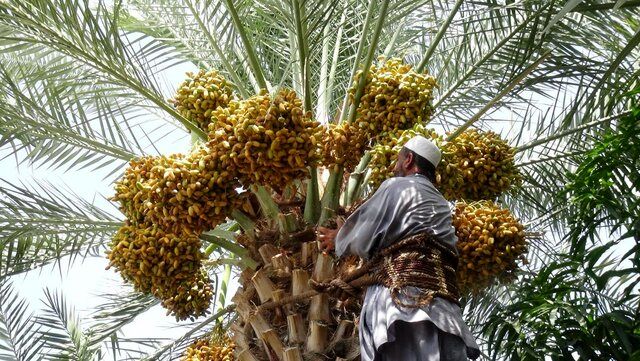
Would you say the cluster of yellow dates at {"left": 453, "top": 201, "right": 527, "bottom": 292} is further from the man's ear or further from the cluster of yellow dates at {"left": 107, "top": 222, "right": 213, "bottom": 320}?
the cluster of yellow dates at {"left": 107, "top": 222, "right": 213, "bottom": 320}

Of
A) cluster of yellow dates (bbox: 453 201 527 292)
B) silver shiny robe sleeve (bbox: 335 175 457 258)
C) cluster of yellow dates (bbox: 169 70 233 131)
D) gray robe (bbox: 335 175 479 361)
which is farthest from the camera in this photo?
cluster of yellow dates (bbox: 169 70 233 131)

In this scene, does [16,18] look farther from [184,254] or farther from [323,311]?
[323,311]

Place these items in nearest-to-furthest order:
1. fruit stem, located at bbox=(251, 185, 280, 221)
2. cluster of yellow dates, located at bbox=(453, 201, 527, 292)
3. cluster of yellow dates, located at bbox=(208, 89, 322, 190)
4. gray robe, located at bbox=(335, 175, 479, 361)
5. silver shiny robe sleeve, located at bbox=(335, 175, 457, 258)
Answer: gray robe, located at bbox=(335, 175, 479, 361), silver shiny robe sleeve, located at bbox=(335, 175, 457, 258), cluster of yellow dates, located at bbox=(208, 89, 322, 190), cluster of yellow dates, located at bbox=(453, 201, 527, 292), fruit stem, located at bbox=(251, 185, 280, 221)

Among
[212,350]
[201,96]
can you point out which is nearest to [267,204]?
[201,96]

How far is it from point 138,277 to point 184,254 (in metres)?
0.24

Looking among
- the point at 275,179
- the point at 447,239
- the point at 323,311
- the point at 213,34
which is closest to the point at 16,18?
the point at 213,34

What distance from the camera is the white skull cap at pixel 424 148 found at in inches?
172

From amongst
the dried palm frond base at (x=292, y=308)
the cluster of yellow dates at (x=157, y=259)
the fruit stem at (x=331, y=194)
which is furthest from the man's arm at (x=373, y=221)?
the cluster of yellow dates at (x=157, y=259)

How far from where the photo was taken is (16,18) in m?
4.95

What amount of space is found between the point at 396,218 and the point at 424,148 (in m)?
A: 0.43

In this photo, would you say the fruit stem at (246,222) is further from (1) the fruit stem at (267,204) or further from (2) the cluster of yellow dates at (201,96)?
(2) the cluster of yellow dates at (201,96)

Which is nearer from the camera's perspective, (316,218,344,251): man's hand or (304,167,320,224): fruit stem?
(316,218,344,251): man's hand

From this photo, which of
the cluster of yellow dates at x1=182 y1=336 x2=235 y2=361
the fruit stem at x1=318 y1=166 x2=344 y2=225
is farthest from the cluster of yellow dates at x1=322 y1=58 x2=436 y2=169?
the cluster of yellow dates at x1=182 y1=336 x2=235 y2=361

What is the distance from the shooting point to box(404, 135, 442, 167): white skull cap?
14.3 feet
